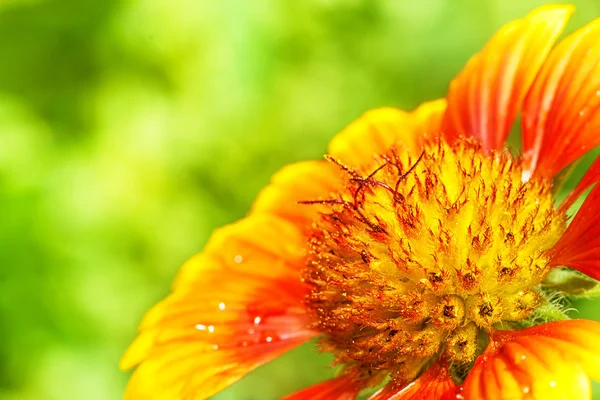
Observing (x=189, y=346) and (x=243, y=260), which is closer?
(x=189, y=346)

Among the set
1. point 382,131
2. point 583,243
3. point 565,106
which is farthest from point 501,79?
point 583,243

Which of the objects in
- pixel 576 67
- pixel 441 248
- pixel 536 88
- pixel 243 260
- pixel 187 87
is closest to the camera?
pixel 441 248

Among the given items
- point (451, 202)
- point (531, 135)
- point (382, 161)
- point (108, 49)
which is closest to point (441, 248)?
point (451, 202)

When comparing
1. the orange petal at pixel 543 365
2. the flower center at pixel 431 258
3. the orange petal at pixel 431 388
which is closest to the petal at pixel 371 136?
the flower center at pixel 431 258

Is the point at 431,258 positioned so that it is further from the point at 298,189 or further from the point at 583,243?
the point at 298,189

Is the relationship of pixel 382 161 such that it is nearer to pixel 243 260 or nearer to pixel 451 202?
pixel 451 202

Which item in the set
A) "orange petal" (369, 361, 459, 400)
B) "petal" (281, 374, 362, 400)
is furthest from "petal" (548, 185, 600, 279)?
"petal" (281, 374, 362, 400)

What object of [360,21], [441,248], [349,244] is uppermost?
[360,21]
